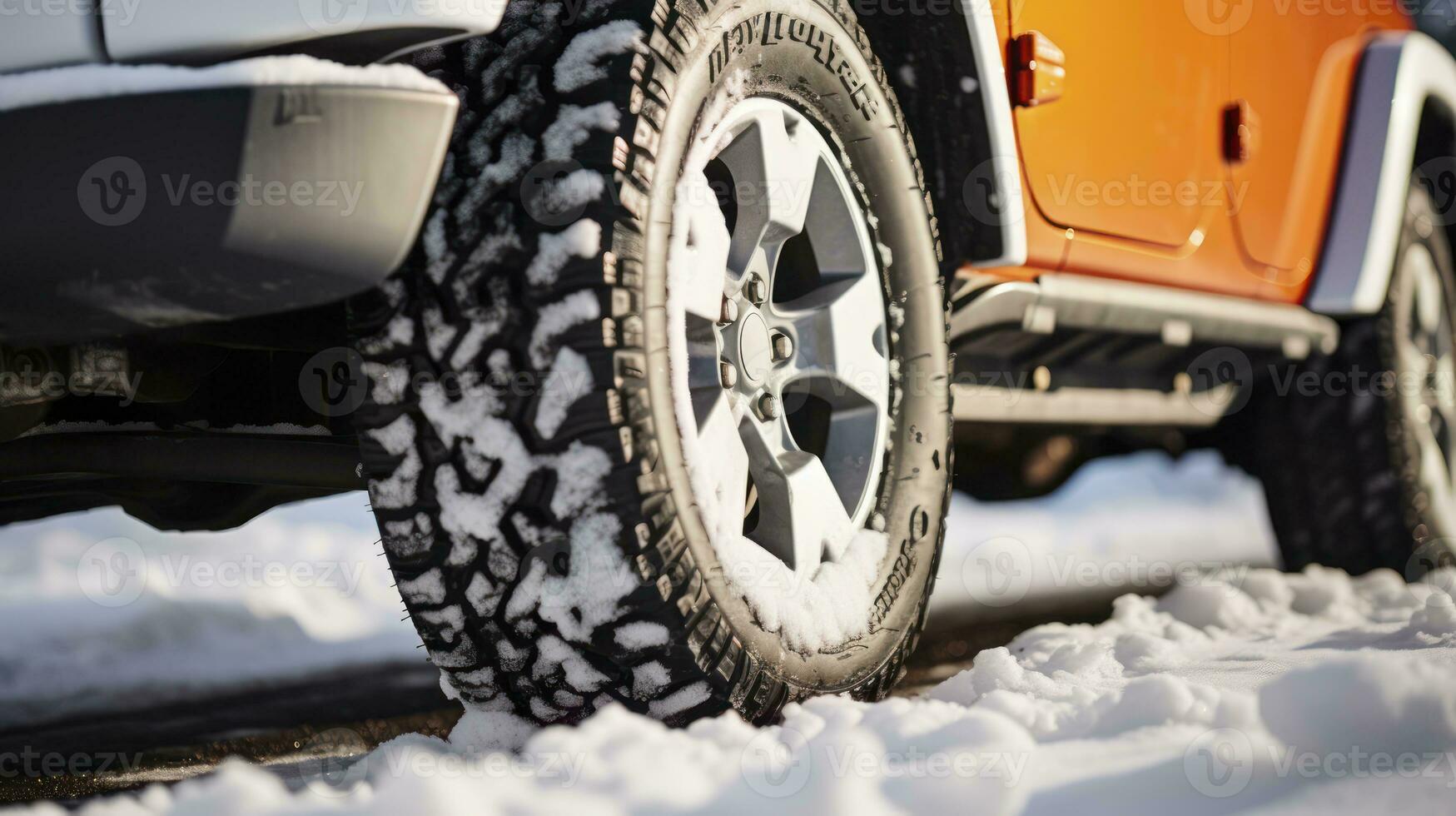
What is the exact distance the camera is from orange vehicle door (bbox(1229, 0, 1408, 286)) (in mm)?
2639

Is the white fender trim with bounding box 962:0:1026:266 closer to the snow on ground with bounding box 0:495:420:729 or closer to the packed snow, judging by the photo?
the packed snow

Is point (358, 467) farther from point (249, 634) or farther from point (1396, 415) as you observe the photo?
point (1396, 415)

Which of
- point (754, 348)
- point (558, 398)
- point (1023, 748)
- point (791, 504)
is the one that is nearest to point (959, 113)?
point (754, 348)

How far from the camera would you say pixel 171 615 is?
8.61 ft

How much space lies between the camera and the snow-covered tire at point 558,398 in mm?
1245

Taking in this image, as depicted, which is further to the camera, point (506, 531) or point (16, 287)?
point (506, 531)

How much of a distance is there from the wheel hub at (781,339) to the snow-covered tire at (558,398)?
0.08 meters

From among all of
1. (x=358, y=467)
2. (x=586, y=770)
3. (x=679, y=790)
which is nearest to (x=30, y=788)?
(x=358, y=467)

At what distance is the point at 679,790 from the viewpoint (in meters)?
1.04

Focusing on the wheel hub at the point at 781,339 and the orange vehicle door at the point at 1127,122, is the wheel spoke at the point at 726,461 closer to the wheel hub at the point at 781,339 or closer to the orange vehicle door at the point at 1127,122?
the wheel hub at the point at 781,339

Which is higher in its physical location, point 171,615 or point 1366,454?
point 171,615

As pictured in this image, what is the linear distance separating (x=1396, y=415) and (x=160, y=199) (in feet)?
10.0

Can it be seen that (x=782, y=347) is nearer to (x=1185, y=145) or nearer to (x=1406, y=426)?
(x=1185, y=145)

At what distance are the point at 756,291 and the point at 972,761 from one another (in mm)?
727
